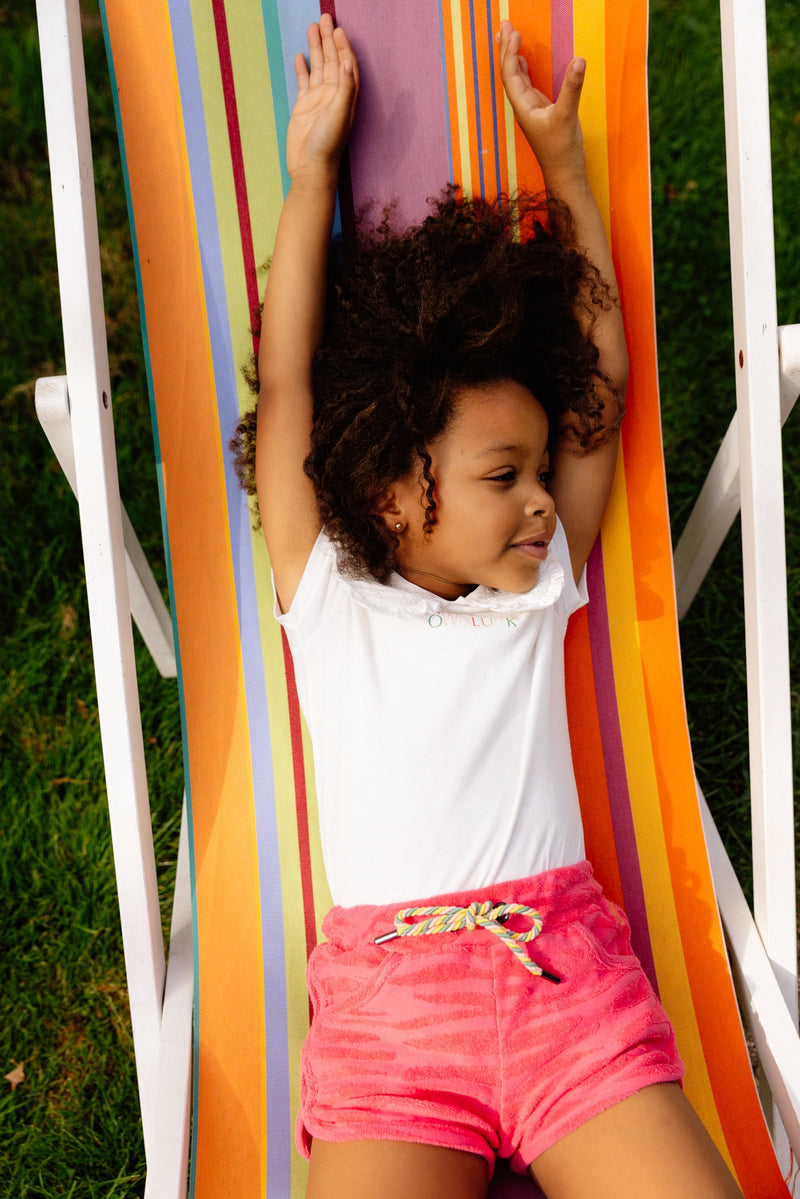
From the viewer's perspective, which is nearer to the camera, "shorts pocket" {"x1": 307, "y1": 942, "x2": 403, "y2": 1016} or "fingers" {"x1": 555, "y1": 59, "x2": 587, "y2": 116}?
"shorts pocket" {"x1": 307, "y1": 942, "x2": 403, "y2": 1016}

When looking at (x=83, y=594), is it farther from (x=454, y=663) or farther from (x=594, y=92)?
(x=594, y=92)

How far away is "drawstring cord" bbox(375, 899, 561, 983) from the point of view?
167cm

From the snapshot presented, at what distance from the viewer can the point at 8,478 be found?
2.99 metres

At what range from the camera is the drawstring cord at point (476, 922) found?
1673mm

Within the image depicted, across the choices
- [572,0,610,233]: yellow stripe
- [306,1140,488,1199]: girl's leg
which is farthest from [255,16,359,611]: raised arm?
[306,1140,488,1199]: girl's leg

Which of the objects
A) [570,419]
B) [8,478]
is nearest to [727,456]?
[570,419]

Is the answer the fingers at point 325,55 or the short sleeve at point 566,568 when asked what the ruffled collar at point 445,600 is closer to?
the short sleeve at point 566,568

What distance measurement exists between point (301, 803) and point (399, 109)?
54.6 inches

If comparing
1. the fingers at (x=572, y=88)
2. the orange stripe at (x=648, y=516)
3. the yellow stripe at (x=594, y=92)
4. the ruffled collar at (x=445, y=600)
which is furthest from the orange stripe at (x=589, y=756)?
the fingers at (x=572, y=88)

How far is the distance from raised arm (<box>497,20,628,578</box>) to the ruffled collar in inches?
7.6

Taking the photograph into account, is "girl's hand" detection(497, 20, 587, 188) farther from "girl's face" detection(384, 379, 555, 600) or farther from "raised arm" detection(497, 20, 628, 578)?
"girl's face" detection(384, 379, 555, 600)

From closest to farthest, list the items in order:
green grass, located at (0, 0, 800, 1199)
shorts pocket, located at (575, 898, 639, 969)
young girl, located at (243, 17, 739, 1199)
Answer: young girl, located at (243, 17, 739, 1199), shorts pocket, located at (575, 898, 639, 969), green grass, located at (0, 0, 800, 1199)

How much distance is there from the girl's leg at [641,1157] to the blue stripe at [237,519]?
599mm

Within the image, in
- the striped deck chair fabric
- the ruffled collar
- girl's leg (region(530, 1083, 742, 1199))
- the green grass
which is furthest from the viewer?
the green grass
